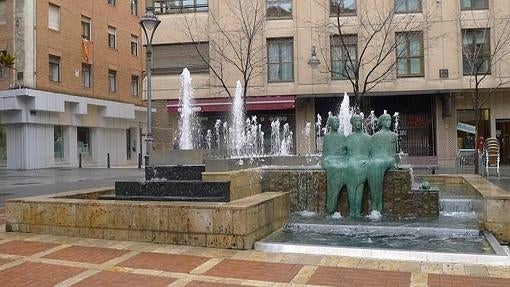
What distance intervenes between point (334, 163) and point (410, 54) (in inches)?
743

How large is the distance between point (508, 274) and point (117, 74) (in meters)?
35.4

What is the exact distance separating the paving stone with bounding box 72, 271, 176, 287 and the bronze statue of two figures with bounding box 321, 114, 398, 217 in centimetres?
460

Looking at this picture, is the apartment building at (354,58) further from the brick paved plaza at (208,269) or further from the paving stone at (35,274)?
the paving stone at (35,274)

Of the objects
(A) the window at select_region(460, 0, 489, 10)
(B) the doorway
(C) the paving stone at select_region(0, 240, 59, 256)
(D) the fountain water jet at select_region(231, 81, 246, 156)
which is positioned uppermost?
(A) the window at select_region(460, 0, 489, 10)

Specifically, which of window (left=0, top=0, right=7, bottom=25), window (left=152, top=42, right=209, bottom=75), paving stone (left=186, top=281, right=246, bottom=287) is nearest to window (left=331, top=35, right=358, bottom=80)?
window (left=152, top=42, right=209, bottom=75)

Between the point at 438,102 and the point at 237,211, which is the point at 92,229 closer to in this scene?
the point at 237,211

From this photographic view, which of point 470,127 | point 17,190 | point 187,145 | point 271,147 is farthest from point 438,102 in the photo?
point 17,190

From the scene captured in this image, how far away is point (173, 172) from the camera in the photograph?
10.2 m

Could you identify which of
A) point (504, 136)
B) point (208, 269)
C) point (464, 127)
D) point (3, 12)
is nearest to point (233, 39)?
point (464, 127)

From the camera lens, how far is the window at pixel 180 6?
2900 cm

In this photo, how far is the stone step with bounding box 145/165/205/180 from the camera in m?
10.2

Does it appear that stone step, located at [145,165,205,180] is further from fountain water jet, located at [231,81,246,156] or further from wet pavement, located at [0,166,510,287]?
fountain water jet, located at [231,81,246,156]

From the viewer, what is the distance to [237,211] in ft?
22.6

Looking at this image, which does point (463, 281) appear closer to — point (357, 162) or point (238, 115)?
point (357, 162)
